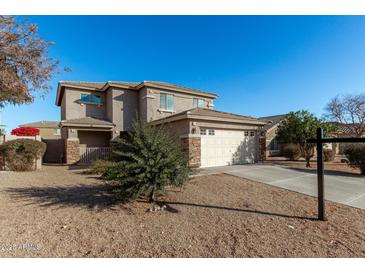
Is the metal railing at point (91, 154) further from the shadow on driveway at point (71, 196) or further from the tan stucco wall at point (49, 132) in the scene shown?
Answer: the tan stucco wall at point (49, 132)

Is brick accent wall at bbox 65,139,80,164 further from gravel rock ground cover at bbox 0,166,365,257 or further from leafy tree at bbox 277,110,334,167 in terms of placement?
leafy tree at bbox 277,110,334,167

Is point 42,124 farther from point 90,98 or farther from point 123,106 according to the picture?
point 123,106

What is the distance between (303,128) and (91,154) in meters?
16.1

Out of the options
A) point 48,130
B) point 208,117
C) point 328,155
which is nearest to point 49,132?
point 48,130

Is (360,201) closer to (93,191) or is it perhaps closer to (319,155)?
(319,155)

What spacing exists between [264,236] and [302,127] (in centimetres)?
1232

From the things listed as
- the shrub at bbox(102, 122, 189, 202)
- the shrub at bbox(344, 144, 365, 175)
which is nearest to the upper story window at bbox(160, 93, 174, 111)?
the shrub at bbox(102, 122, 189, 202)

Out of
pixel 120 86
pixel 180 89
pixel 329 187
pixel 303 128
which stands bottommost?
pixel 329 187

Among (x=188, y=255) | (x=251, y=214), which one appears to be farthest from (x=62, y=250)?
(x=251, y=214)

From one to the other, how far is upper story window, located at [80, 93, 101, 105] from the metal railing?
4509 mm

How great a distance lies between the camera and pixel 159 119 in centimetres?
1402

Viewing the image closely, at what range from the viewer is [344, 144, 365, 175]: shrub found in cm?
964

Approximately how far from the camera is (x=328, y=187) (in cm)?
686

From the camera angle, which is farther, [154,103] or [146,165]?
[154,103]
